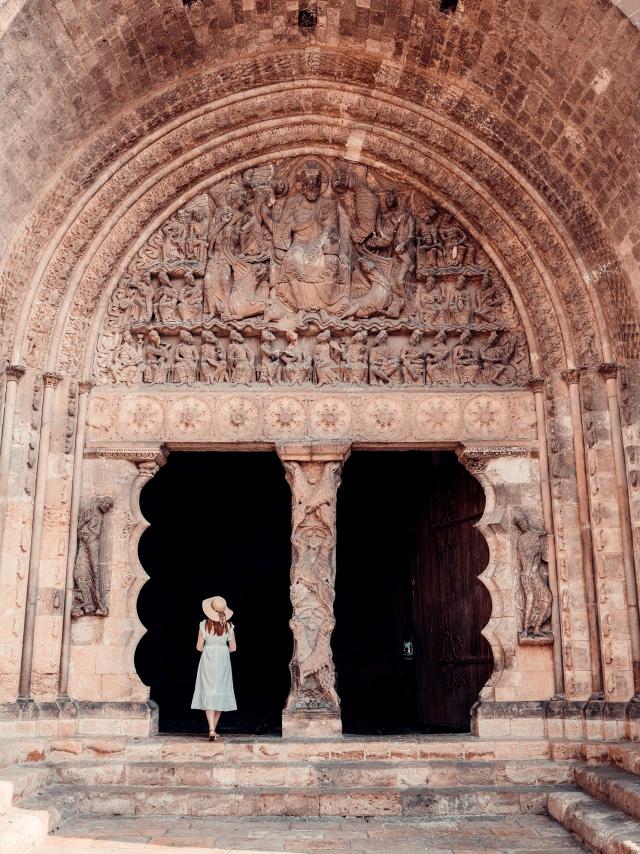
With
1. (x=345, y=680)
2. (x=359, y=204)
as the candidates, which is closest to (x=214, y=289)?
(x=359, y=204)

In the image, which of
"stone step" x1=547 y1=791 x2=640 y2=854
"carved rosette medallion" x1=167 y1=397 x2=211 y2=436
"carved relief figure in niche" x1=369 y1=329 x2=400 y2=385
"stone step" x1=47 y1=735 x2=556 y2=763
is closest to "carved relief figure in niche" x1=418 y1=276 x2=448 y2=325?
"carved relief figure in niche" x1=369 y1=329 x2=400 y2=385

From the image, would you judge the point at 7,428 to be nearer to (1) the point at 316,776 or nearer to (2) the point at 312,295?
(2) the point at 312,295

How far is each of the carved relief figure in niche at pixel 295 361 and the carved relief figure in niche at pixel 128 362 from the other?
1.49 meters

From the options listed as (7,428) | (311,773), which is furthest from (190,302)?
(311,773)

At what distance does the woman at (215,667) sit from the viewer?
7.86 m

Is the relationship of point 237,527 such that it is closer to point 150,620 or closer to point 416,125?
point 150,620

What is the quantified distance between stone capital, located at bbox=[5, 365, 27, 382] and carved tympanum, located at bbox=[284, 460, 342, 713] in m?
2.74

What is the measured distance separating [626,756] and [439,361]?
410 cm

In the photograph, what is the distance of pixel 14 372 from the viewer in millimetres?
8180

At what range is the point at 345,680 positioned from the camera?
13.3m

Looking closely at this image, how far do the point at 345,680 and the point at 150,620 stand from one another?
320 centimetres

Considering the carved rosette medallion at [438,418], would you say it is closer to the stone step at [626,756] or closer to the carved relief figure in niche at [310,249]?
the carved relief figure in niche at [310,249]

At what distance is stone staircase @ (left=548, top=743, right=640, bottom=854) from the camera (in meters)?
5.38

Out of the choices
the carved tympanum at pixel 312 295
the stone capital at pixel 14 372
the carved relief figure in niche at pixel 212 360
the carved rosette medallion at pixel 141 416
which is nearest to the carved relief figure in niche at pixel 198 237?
the carved tympanum at pixel 312 295
